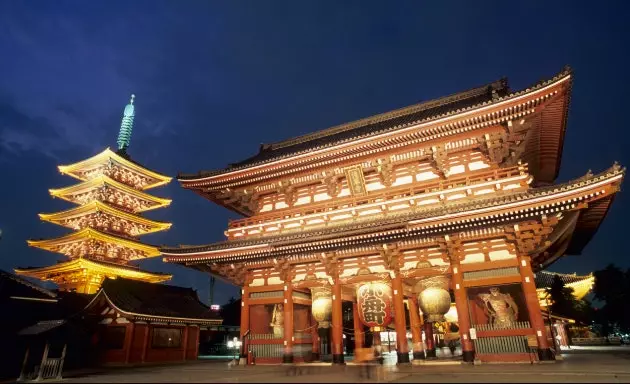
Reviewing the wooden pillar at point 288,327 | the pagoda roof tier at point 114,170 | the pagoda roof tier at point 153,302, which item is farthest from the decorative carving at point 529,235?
the pagoda roof tier at point 114,170

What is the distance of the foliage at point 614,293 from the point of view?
124 ft

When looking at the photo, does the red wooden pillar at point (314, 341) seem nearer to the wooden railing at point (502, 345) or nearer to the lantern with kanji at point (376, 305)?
the lantern with kanji at point (376, 305)

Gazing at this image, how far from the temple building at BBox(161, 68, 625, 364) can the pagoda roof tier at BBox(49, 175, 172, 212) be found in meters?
23.6

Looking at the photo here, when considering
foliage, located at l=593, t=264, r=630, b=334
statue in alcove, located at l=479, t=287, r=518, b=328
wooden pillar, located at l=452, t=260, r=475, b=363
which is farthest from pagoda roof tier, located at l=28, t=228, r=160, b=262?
foliage, located at l=593, t=264, r=630, b=334

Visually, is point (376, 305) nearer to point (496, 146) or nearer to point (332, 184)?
point (332, 184)

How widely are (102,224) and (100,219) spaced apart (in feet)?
1.86

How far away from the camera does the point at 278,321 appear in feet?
59.0

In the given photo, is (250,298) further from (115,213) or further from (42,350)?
(115,213)

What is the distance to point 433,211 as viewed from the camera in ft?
45.4

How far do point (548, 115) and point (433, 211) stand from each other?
20.3 feet

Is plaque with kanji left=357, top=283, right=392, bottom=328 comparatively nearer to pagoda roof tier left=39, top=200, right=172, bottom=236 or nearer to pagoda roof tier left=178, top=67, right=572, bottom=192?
pagoda roof tier left=178, top=67, right=572, bottom=192

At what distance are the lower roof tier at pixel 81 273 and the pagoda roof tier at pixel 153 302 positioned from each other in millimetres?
7665

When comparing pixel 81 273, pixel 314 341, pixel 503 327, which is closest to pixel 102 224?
pixel 81 273

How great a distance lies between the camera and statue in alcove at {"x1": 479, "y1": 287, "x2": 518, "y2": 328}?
14.2m
